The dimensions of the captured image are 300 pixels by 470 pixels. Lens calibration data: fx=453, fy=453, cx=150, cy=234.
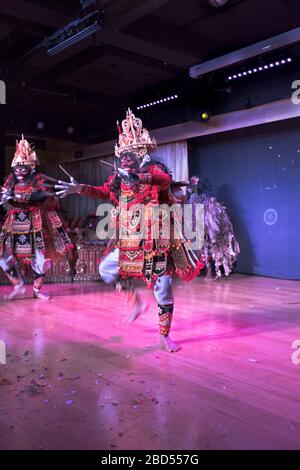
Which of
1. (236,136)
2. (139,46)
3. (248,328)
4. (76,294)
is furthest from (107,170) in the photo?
(248,328)

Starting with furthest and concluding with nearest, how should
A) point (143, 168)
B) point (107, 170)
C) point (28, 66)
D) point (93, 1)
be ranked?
point (107, 170) < point (28, 66) < point (93, 1) < point (143, 168)

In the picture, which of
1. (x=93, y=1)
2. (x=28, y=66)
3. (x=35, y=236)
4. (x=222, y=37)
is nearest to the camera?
(x=93, y=1)

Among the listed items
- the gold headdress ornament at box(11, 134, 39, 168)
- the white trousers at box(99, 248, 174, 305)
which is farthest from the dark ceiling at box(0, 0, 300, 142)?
the white trousers at box(99, 248, 174, 305)

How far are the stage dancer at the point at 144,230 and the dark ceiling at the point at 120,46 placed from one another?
2285 mm

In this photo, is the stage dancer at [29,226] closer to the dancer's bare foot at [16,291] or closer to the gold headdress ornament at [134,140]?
the dancer's bare foot at [16,291]

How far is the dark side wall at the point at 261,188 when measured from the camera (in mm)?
6828

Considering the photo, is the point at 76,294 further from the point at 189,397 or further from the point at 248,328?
the point at 189,397

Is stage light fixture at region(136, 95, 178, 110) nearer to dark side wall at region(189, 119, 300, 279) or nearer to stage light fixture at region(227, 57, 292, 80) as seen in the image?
dark side wall at region(189, 119, 300, 279)

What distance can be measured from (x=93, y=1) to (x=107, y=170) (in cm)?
557

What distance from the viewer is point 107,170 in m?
10.2

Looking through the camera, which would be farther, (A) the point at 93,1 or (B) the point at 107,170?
(B) the point at 107,170

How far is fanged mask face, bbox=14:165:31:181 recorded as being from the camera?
498 centimetres

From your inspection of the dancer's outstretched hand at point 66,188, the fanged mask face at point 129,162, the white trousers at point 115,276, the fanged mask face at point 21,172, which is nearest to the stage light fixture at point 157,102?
the fanged mask face at point 21,172

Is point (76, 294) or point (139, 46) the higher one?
point (139, 46)
